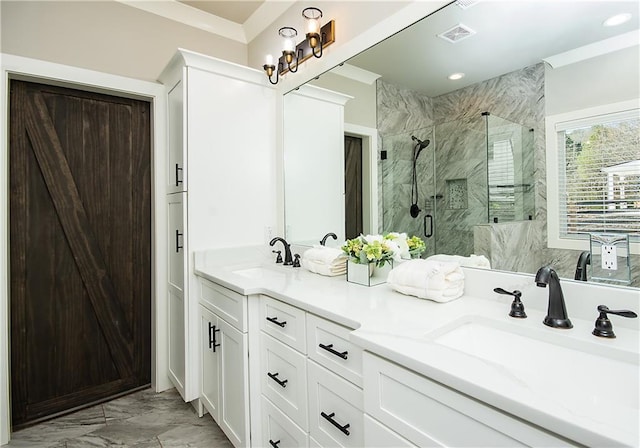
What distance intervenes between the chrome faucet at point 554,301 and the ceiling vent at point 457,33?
999mm

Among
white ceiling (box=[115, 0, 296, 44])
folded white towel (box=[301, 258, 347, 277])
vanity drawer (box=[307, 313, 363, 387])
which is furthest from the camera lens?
white ceiling (box=[115, 0, 296, 44])

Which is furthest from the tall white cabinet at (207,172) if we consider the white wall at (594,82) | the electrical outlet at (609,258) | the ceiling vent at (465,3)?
the electrical outlet at (609,258)

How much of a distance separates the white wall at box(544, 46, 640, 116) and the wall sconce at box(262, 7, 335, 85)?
49.9 inches

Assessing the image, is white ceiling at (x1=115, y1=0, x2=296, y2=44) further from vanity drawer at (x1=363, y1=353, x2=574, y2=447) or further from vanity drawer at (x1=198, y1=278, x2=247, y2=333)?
vanity drawer at (x1=363, y1=353, x2=574, y2=447)

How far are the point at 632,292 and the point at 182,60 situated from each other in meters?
2.39

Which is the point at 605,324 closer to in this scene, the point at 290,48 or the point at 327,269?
the point at 327,269

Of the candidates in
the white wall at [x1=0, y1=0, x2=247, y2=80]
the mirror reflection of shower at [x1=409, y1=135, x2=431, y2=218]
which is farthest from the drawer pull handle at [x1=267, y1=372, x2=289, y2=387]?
the white wall at [x1=0, y1=0, x2=247, y2=80]

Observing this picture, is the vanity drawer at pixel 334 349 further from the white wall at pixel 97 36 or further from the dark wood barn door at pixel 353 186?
the white wall at pixel 97 36

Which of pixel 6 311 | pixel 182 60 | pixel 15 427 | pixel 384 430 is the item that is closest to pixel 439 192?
pixel 384 430

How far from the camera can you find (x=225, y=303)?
70.5 inches

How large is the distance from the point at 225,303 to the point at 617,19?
6.20 ft

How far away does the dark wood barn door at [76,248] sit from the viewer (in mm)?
2094

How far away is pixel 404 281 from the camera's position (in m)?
1.42

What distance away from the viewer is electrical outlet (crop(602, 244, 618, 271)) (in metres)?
1.07
